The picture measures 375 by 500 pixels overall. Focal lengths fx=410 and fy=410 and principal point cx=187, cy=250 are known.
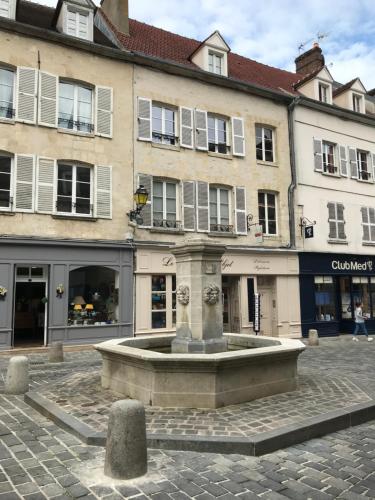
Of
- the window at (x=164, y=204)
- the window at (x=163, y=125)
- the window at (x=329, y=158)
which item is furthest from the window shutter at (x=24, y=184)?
the window at (x=329, y=158)

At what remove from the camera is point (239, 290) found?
16250 millimetres

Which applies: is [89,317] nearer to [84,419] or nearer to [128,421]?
[84,419]

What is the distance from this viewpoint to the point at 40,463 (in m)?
4.22

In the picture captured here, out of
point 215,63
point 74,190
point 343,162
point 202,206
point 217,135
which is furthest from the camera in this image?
point 343,162

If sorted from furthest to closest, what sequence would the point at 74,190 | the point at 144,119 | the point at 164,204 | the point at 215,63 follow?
the point at 215,63
the point at 164,204
the point at 144,119
the point at 74,190

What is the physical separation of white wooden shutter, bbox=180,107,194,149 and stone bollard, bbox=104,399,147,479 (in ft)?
42.4

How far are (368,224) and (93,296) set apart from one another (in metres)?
13.8

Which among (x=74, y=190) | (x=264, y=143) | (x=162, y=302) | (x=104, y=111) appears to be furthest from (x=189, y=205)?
(x=264, y=143)

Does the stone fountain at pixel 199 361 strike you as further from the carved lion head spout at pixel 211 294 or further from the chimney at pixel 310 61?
the chimney at pixel 310 61

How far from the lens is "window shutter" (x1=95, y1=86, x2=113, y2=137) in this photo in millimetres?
14180

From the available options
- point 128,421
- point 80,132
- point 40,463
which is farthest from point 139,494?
point 80,132

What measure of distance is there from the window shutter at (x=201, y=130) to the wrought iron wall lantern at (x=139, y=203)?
327 centimetres

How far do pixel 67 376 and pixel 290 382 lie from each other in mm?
4432

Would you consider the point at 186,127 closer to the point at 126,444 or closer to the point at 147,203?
the point at 147,203
